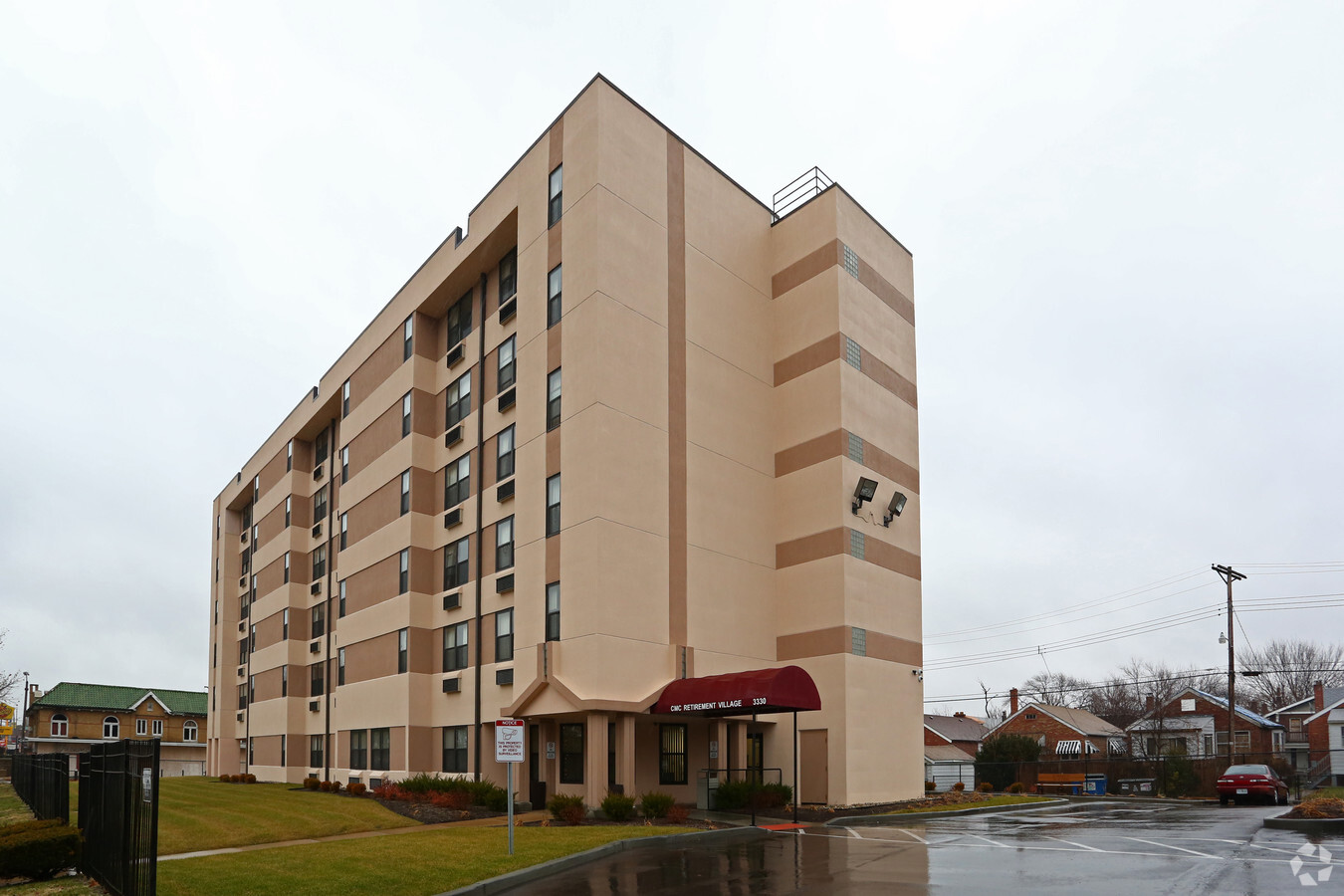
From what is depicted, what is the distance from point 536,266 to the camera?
3397 cm

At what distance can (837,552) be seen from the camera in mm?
33312

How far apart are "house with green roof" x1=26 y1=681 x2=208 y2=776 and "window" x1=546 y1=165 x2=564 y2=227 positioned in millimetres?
74671

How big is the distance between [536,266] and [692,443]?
25.0 feet

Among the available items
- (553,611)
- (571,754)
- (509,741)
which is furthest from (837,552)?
(509,741)

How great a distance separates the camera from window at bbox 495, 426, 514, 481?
34.6 metres

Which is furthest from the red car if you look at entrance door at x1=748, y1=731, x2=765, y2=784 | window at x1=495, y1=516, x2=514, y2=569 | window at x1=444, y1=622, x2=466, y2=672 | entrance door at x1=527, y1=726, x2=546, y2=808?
window at x1=444, y1=622, x2=466, y2=672

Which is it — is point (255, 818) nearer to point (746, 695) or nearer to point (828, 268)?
point (746, 695)

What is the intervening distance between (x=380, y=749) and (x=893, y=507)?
21.0 meters

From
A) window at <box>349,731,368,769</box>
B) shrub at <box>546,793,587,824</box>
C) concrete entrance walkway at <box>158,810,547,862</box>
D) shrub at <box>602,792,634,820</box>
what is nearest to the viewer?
concrete entrance walkway at <box>158,810,547,862</box>

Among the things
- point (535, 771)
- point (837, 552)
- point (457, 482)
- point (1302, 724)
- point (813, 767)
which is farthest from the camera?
point (1302, 724)

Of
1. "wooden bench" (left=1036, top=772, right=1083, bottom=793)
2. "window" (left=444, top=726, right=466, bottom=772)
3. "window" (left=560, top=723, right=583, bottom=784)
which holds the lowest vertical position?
"wooden bench" (left=1036, top=772, right=1083, bottom=793)

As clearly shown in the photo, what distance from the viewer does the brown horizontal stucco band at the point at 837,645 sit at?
3266 cm

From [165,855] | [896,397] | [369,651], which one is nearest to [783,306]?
[896,397]

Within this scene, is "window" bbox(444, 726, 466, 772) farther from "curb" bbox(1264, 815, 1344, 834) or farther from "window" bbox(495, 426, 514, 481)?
"curb" bbox(1264, 815, 1344, 834)
